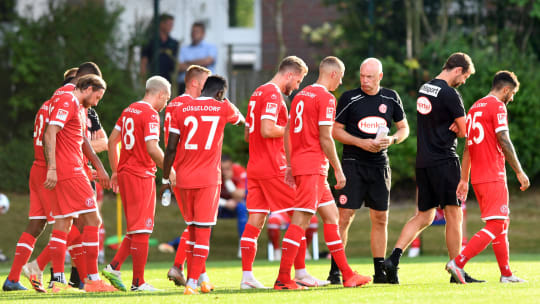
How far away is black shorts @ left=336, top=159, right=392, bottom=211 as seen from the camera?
10609 millimetres

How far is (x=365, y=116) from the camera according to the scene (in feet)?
34.9

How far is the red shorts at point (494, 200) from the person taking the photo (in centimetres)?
1019

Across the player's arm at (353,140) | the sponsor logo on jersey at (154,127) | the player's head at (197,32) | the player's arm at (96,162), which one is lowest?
the player's arm at (96,162)

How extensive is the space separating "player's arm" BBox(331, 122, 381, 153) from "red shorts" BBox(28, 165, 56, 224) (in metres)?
3.09

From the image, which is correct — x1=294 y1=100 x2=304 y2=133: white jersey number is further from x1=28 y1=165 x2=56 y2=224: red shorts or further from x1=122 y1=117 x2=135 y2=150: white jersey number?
x1=28 y1=165 x2=56 y2=224: red shorts

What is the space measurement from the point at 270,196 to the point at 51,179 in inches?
88.1

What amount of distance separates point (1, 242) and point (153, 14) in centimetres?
601

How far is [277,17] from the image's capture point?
981 inches

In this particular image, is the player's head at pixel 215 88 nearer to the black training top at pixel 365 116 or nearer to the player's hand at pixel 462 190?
the black training top at pixel 365 116

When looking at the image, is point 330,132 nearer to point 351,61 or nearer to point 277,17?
point 351,61

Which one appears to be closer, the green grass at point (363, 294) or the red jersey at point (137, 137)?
the green grass at point (363, 294)

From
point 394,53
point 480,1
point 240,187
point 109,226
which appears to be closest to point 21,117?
point 109,226

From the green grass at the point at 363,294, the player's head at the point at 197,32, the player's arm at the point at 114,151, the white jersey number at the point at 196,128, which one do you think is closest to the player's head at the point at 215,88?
the white jersey number at the point at 196,128

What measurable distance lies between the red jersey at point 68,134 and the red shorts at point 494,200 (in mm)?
4200
